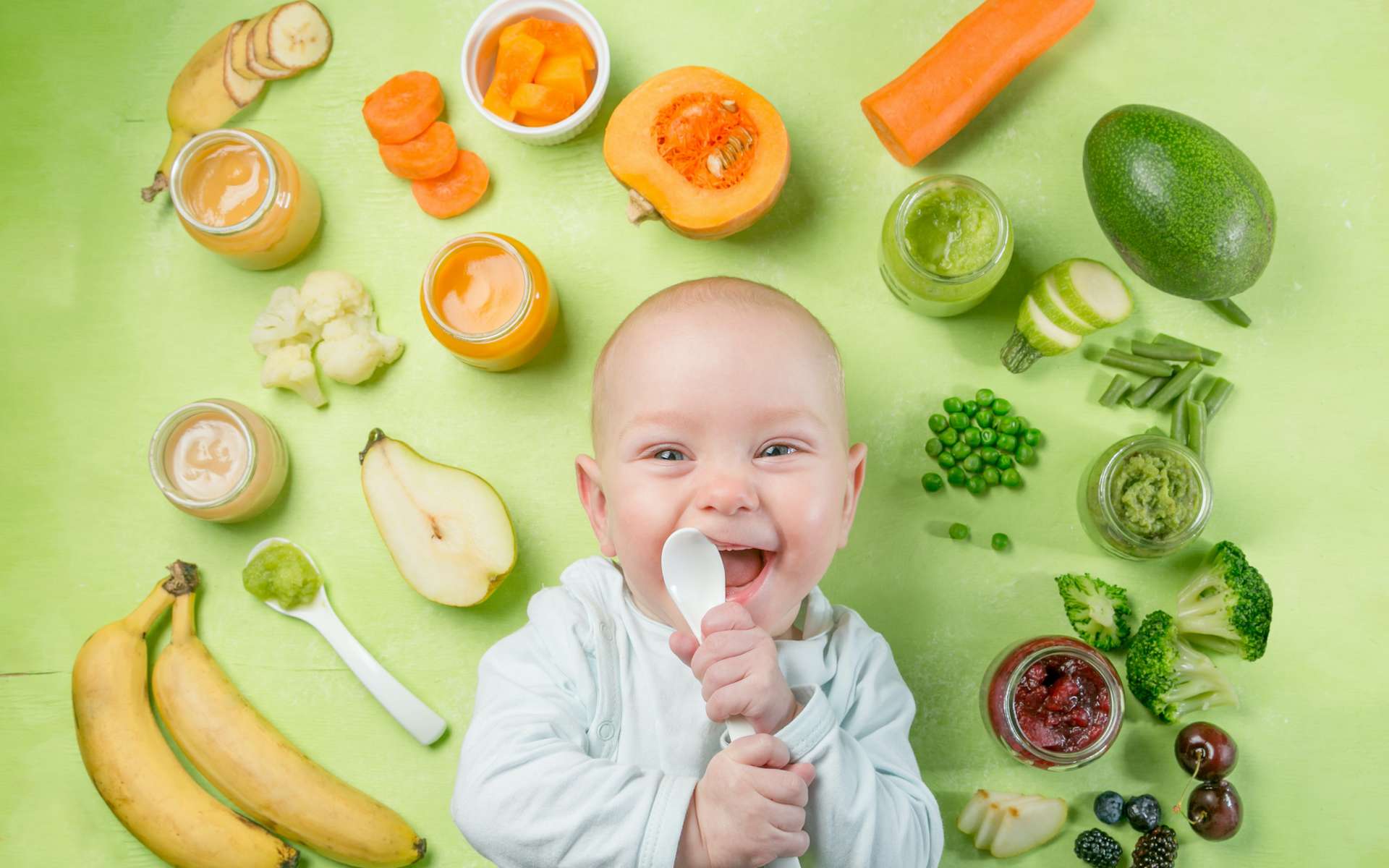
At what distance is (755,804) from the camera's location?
135 centimetres

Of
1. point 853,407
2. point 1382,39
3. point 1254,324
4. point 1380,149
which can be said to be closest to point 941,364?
point 853,407

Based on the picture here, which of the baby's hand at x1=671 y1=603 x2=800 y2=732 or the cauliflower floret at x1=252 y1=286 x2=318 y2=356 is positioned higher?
the cauliflower floret at x1=252 y1=286 x2=318 y2=356

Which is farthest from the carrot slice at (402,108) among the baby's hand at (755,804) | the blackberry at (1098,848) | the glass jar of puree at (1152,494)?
the blackberry at (1098,848)

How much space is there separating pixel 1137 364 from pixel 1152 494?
0.29 meters

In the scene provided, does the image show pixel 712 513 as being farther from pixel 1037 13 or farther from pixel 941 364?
pixel 1037 13

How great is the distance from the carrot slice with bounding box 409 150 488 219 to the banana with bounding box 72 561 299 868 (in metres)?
1.03

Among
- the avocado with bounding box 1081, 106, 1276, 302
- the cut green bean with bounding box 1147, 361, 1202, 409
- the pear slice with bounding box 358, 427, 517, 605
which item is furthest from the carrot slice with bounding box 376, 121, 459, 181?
the cut green bean with bounding box 1147, 361, 1202, 409

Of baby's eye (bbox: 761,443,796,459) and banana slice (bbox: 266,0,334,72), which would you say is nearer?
baby's eye (bbox: 761,443,796,459)

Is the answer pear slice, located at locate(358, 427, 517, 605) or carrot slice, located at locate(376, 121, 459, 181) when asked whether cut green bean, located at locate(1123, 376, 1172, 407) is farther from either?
carrot slice, located at locate(376, 121, 459, 181)

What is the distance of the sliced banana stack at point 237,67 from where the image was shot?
2.12 m

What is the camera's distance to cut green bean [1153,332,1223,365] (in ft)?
6.70

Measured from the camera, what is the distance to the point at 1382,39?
2.13 meters

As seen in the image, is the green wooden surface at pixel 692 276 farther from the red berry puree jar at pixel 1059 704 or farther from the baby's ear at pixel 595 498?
the baby's ear at pixel 595 498

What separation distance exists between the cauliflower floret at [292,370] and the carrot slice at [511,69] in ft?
2.07
